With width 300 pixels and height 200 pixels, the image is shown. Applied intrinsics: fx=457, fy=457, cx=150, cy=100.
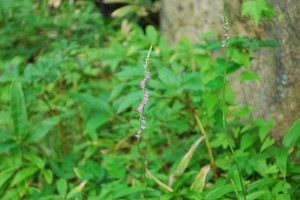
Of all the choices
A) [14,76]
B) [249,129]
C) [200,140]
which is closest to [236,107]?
[249,129]

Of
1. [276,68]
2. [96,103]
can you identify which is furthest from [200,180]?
[96,103]

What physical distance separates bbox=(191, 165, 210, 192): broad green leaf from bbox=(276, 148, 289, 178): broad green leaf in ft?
1.12

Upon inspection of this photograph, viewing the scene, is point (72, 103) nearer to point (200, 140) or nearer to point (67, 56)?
point (67, 56)

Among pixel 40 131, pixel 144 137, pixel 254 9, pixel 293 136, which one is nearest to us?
pixel 254 9

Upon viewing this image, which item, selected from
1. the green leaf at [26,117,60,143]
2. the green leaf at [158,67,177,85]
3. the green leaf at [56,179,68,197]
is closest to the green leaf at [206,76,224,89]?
the green leaf at [158,67,177,85]

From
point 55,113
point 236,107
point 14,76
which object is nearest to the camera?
point 236,107

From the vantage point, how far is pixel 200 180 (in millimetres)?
2025

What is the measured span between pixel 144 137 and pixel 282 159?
99cm

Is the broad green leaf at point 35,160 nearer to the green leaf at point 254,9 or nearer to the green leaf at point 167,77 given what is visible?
the green leaf at point 167,77

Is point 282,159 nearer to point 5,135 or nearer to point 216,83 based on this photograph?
point 216,83

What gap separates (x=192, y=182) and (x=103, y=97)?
2.84 feet

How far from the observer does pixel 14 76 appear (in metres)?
2.65

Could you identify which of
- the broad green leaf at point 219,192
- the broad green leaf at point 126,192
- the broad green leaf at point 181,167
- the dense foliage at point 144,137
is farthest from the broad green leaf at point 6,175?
the broad green leaf at point 219,192

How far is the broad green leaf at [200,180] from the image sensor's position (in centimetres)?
199
